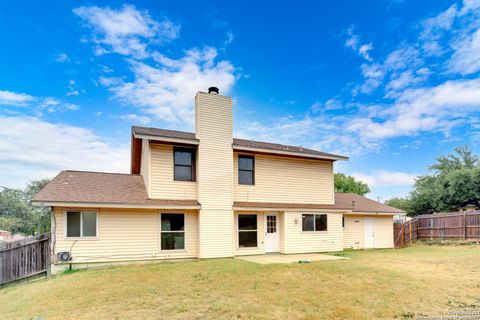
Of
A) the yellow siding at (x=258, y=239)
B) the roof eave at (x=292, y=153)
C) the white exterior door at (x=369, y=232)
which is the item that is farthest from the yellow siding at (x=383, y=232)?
the yellow siding at (x=258, y=239)

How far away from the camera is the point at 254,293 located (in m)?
7.04

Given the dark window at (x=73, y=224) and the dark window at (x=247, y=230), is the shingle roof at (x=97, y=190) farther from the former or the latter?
the dark window at (x=247, y=230)

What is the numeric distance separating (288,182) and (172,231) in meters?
6.29

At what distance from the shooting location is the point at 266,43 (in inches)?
678

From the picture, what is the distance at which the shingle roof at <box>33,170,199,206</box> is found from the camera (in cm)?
1143

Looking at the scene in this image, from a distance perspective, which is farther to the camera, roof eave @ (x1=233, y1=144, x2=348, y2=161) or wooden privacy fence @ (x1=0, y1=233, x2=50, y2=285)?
roof eave @ (x1=233, y1=144, x2=348, y2=161)

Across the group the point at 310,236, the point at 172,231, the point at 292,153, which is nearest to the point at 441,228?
the point at 310,236

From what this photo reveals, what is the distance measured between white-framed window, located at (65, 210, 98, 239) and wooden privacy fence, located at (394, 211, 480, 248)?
705 inches

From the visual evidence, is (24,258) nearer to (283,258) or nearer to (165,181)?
(165,181)

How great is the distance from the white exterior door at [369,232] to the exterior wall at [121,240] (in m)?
10.8

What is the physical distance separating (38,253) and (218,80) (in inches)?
430

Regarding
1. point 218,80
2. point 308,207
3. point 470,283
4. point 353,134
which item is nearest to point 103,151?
point 218,80

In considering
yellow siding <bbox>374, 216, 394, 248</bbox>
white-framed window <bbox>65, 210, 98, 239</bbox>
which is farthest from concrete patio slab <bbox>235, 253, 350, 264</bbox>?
yellow siding <bbox>374, 216, 394, 248</bbox>

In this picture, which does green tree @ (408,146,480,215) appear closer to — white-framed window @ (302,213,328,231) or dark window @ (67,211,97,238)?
white-framed window @ (302,213,328,231)
